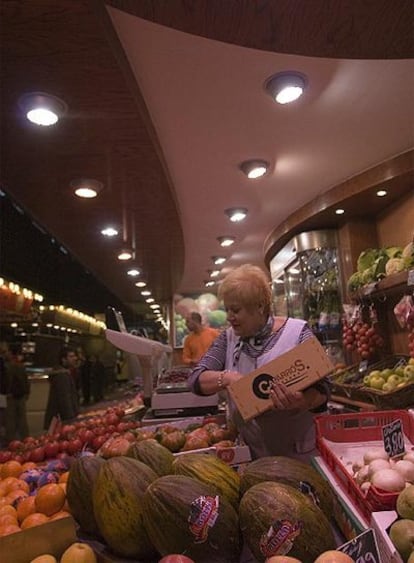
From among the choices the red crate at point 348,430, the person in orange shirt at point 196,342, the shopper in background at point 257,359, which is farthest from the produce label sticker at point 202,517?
the person in orange shirt at point 196,342

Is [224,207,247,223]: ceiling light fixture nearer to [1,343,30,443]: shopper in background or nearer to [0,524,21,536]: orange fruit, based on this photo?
[0,524,21,536]: orange fruit

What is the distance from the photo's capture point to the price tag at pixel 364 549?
0.82m

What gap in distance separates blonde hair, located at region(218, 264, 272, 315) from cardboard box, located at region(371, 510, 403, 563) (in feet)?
Answer: 4.23

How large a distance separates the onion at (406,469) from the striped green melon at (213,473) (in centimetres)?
42

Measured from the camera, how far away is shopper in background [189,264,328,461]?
2.08 metres

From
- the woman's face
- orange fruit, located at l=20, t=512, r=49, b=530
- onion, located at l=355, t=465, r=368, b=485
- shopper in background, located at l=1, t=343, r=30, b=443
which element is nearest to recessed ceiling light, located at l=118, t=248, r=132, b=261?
shopper in background, located at l=1, t=343, r=30, b=443

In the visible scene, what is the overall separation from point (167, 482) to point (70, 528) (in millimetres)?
270

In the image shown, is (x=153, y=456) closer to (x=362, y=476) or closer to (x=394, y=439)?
(x=362, y=476)

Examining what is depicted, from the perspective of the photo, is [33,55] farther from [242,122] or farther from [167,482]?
[167,482]

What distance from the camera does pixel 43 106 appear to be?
7.85 ft

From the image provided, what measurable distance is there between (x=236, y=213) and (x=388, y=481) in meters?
4.34

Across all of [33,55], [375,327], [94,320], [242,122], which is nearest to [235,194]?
[242,122]

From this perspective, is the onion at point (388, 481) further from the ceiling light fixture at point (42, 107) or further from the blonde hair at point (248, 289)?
the ceiling light fixture at point (42, 107)

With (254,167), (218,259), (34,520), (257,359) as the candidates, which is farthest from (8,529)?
(218,259)
